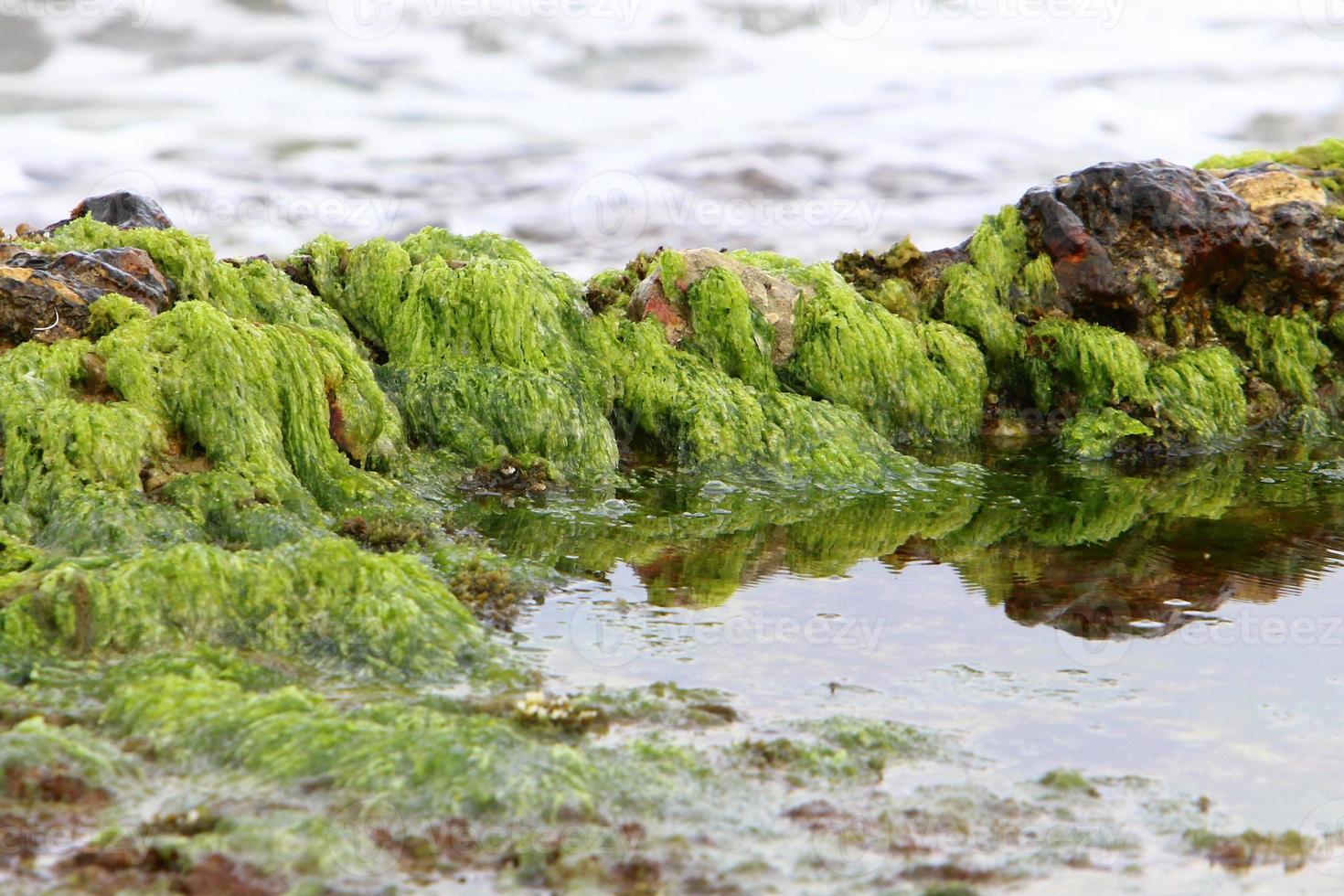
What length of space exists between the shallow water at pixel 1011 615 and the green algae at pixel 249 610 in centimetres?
68

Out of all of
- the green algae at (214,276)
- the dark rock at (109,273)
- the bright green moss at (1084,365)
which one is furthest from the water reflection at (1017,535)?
the dark rock at (109,273)

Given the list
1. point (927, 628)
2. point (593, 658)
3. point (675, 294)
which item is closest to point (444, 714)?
point (593, 658)

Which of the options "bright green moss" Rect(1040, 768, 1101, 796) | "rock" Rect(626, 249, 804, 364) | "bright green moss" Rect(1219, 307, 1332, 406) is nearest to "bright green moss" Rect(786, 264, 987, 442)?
"rock" Rect(626, 249, 804, 364)

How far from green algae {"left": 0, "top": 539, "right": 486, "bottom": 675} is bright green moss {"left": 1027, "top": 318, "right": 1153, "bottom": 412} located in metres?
8.76

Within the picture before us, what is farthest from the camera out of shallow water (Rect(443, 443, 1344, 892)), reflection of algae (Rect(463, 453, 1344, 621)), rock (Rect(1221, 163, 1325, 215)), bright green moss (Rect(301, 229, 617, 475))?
rock (Rect(1221, 163, 1325, 215))

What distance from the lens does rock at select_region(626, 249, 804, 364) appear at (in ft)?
44.2

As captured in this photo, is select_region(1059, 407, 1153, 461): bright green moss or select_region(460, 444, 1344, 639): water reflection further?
select_region(1059, 407, 1153, 461): bright green moss

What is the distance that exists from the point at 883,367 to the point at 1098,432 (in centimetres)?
239

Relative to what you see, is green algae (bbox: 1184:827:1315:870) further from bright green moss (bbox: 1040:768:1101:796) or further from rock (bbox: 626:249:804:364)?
rock (bbox: 626:249:804:364)

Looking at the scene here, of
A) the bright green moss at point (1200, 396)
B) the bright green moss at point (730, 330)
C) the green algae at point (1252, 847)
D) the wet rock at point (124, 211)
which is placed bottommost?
the green algae at point (1252, 847)

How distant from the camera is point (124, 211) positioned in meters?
13.6

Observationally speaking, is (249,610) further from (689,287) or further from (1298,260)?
(1298,260)

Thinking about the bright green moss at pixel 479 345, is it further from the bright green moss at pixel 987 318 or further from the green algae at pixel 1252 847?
the green algae at pixel 1252 847

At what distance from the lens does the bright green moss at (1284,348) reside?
48.9 ft
